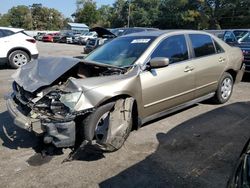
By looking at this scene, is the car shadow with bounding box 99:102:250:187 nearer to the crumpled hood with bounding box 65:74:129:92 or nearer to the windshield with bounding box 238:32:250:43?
the crumpled hood with bounding box 65:74:129:92

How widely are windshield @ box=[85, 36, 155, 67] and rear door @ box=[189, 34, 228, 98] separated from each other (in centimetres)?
106

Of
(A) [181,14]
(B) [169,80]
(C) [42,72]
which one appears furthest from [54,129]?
(A) [181,14]

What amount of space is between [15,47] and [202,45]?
7.82m

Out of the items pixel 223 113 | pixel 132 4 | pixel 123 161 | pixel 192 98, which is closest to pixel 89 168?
pixel 123 161

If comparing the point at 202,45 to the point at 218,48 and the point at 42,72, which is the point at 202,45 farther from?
the point at 42,72

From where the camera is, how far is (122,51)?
17.6 feet

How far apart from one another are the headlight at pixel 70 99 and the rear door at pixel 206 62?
2511mm

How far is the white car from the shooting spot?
11641 millimetres

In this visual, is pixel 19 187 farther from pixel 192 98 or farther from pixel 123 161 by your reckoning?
pixel 192 98

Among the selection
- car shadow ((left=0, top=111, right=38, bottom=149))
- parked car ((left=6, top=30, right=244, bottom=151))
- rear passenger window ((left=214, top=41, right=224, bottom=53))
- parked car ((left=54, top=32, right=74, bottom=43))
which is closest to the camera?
parked car ((left=6, top=30, right=244, bottom=151))

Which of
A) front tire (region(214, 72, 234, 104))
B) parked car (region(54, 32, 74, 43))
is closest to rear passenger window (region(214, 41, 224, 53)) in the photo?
front tire (region(214, 72, 234, 104))

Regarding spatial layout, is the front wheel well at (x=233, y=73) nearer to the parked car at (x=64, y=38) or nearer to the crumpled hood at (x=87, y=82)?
the crumpled hood at (x=87, y=82)

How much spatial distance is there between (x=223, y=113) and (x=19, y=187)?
13.5 ft

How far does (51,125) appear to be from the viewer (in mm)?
3973
